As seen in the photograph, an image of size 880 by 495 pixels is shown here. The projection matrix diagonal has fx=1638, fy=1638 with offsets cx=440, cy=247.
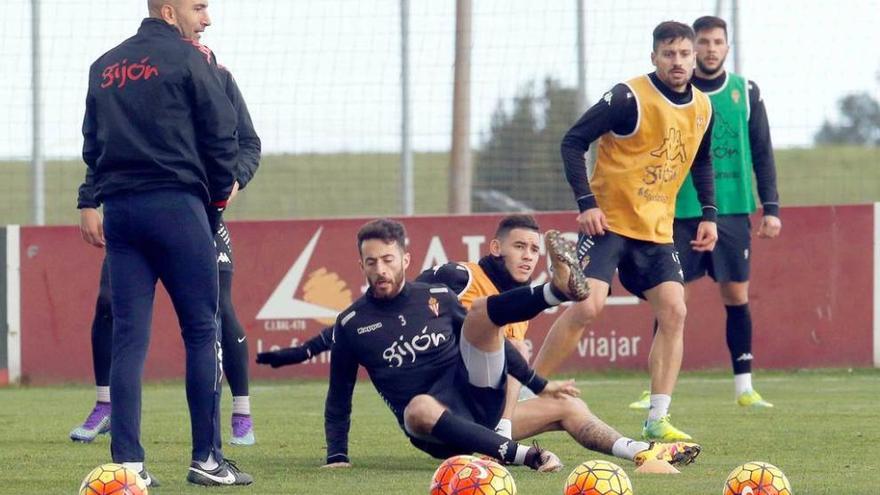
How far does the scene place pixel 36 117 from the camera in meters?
13.1

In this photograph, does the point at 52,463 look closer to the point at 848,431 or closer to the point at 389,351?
the point at 389,351

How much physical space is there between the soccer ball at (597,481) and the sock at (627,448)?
1133mm

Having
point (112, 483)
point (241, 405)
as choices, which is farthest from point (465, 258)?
point (112, 483)

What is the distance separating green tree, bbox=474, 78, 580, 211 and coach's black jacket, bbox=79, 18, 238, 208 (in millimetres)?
7716

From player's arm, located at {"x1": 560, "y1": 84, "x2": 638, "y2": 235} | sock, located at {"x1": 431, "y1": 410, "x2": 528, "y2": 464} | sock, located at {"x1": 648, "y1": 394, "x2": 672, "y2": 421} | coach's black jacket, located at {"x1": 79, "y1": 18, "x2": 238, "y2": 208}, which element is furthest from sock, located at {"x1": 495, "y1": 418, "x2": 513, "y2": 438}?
coach's black jacket, located at {"x1": 79, "y1": 18, "x2": 238, "y2": 208}

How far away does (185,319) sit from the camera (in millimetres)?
6168

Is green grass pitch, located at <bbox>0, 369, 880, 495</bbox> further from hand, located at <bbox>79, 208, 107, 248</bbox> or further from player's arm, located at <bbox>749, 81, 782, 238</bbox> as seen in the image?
player's arm, located at <bbox>749, 81, 782, 238</bbox>

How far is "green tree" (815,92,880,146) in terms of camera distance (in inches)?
538

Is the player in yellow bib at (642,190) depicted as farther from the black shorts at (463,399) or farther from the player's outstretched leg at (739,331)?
the player's outstretched leg at (739,331)

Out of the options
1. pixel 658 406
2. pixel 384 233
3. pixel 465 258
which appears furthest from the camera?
pixel 465 258

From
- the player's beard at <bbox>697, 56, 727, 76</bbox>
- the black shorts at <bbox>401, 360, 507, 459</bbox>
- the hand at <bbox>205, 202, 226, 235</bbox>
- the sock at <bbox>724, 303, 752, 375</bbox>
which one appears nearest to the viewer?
the hand at <bbox>205, 202, 226, 235</bbox>

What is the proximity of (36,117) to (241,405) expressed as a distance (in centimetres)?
579

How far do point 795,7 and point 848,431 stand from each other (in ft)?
18.9

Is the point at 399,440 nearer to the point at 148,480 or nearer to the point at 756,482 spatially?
the point at 148,480
